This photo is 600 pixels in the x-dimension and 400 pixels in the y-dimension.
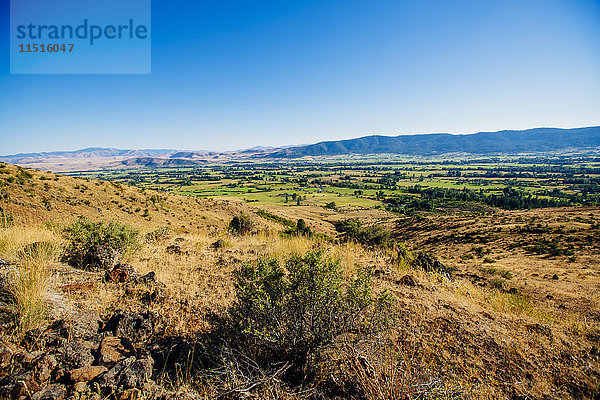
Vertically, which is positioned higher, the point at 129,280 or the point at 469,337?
the point at 129,280

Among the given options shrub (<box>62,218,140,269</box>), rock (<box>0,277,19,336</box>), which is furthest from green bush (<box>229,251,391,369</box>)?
shrub (<box>62,218,140,269</box>)

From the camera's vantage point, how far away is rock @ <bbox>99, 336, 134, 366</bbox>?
132 inches

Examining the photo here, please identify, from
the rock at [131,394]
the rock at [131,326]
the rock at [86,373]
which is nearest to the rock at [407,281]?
the rock at [131,326]

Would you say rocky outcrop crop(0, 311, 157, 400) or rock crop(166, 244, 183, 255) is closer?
rocky outcrop crop(0, 311, 157, 400)

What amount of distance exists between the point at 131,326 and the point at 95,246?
151 inches

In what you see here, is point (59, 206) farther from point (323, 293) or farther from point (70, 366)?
point (323, 293)

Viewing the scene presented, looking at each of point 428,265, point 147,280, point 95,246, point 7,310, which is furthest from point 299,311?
point 428,265

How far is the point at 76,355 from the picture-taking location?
125 inches

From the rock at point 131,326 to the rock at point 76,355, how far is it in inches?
21.6

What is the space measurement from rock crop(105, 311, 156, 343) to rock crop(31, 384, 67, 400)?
1143 millimetres

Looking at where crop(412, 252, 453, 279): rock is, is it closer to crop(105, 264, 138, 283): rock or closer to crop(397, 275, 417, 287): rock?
crop(397, 275, 417, 287): rock

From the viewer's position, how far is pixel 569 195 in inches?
3935

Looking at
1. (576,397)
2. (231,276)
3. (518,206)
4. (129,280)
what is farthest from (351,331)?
(518,206)

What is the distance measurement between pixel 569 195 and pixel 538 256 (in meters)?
114
